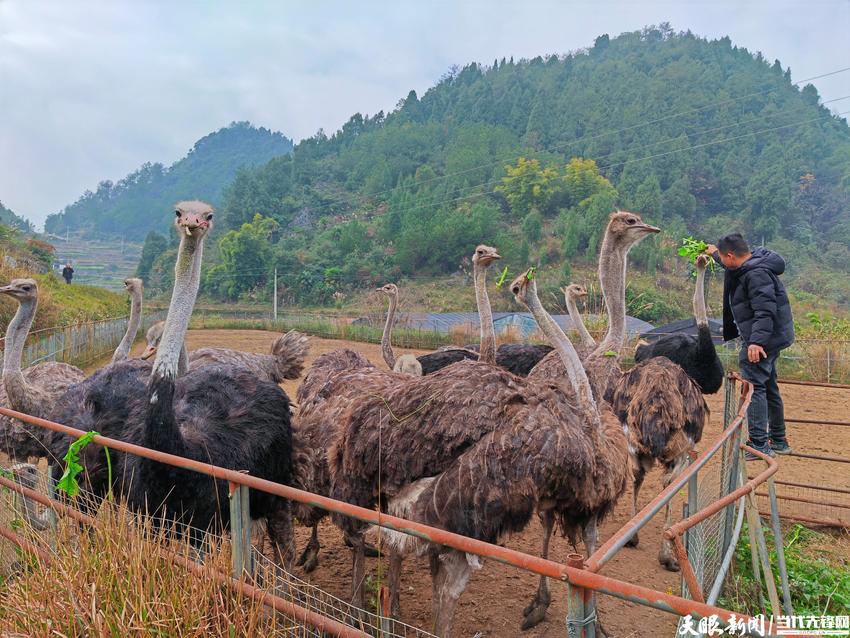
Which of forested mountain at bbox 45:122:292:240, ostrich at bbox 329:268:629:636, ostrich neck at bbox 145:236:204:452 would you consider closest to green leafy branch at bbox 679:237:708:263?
ostrich at bbox 329:268:629:636

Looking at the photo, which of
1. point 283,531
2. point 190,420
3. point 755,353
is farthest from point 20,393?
point 755,353

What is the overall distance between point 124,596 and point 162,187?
16703cm

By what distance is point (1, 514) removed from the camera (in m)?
3.17

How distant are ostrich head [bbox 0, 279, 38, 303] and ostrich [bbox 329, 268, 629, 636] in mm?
3387

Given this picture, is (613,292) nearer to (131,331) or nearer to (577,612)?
(577,612)

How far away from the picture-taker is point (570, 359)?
3.62 metres

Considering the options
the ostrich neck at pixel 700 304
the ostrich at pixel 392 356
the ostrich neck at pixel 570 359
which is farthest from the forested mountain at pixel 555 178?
the ostrich neck at pixel 570 359

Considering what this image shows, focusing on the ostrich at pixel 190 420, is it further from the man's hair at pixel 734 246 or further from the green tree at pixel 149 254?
the green tree at pixel 149 254

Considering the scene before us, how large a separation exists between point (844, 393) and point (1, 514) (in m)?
11.3

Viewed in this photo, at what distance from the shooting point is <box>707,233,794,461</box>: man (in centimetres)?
414

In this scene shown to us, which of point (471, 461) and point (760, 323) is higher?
point (760, 323)

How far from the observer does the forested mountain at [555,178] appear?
4981 cm

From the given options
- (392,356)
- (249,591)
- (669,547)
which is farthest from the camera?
(392,356)

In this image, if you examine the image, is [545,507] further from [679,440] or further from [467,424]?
[679,440]
